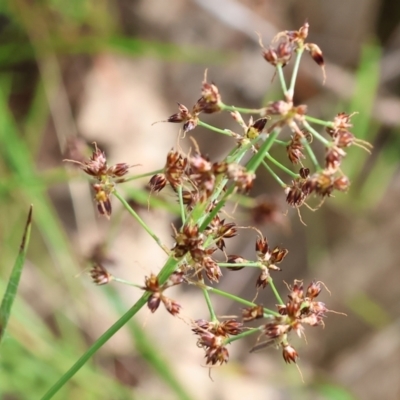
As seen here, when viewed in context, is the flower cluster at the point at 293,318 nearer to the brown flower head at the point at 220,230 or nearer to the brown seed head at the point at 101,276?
the brown flower head at the point at 220,230

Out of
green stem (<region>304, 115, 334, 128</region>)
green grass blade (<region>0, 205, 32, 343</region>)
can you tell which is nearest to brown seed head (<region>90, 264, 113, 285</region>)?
green grass blade (<region>0, 205, 32, 343</region>)

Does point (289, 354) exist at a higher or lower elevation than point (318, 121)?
lower

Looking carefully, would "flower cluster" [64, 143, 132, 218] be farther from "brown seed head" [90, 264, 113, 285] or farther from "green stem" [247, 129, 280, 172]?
"green stem" [247, 129, 280, 172]

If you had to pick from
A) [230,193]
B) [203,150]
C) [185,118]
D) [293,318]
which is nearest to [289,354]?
[293,318]

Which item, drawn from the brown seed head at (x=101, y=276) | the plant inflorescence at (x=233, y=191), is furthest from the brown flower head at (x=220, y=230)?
the brown seed head at (x=101, y=276)

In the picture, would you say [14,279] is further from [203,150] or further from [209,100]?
[203,150]

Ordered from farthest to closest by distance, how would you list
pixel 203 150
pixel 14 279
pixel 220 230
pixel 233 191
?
pixel 203 150 < pixel 14 279 < pixel 220 230 < pixel 233 191

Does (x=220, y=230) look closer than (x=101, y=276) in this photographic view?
Yes

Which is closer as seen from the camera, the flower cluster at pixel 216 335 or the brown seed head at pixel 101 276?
the flower cluster at pixel 216 335

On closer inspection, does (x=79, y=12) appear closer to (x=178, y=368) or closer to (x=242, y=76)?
(x=242, y=76)
